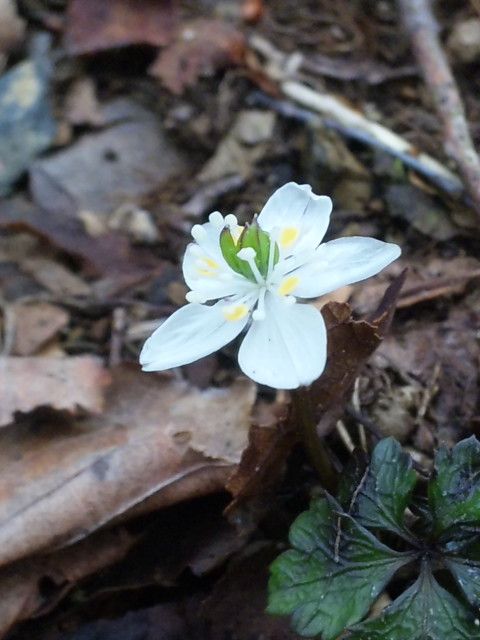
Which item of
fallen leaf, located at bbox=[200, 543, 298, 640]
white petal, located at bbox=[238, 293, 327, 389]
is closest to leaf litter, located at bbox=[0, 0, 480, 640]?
fallen leaf, located at bbox=[200, 543, 298, 640]

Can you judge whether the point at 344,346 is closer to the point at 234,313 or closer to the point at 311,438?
the point at 311,438

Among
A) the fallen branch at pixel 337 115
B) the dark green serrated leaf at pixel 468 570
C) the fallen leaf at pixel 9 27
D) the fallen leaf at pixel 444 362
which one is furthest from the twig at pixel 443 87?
the fallen leaf at pixel 9 27

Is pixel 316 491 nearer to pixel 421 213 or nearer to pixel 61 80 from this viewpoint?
pixel 421 213

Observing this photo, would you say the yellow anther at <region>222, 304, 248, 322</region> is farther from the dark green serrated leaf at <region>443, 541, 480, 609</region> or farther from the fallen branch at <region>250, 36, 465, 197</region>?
the fallen branch at <region>250, 36, 465, 197</region>

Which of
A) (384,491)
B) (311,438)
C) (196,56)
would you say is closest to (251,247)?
(311,438)

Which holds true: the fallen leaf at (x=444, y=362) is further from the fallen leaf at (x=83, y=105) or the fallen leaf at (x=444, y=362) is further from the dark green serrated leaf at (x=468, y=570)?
the fallen leaf at (x=83, y=105)

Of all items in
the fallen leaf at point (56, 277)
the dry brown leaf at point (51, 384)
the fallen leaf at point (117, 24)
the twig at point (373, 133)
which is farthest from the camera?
the fallen leaf at point (117, 24)
